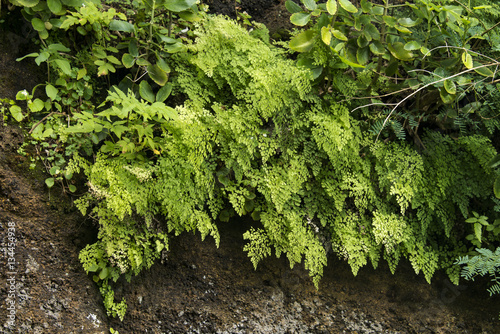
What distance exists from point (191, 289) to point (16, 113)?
1794 millimetres

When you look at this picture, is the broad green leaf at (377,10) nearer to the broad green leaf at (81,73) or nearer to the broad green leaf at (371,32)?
the broad green leaf at (371,32)

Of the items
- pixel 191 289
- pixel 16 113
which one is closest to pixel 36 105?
pixel 16 113

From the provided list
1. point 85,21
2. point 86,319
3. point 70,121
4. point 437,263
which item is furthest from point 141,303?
point 437,263

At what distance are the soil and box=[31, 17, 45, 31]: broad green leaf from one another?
0.31 meters

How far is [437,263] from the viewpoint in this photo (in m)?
3.08

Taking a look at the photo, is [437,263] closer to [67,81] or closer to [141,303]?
[141,303]

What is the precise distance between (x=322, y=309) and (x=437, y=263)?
1.07 m

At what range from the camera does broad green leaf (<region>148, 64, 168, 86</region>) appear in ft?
8.18

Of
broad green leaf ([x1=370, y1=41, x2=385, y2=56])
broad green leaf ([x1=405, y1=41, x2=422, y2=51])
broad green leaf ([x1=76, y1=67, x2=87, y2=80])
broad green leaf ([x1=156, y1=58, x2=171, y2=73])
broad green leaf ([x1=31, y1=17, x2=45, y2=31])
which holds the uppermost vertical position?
broad green leaf ([x1=405, y1=41, x2=422, y2=51])

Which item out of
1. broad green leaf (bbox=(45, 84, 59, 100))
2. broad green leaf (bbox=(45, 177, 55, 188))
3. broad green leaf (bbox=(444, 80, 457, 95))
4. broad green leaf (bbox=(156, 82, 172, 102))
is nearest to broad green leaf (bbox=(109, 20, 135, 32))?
broad green leaf (bbox=(156, 82, 172, 102))

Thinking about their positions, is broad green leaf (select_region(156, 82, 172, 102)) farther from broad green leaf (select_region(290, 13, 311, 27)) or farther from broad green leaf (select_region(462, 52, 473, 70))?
broad green leaf (select_region(462, 52, 473, 70))

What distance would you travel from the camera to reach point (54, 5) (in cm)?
231

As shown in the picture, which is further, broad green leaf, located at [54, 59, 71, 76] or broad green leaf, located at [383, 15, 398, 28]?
broad green leaf, located at [383, 15, 398, 28]

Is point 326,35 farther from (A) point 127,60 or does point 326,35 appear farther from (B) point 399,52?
(A) point 127,60
